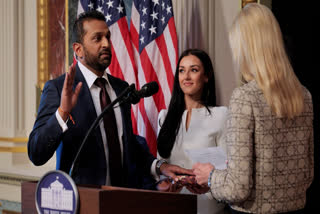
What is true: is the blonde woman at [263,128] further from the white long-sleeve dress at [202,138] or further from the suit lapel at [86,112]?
the white long-sleeve dress at [202,138]

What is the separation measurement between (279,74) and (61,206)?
0.98 meters

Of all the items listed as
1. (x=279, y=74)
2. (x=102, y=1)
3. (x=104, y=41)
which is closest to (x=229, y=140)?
(x=279, y=74)

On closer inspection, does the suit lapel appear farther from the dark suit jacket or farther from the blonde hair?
the blonde hair

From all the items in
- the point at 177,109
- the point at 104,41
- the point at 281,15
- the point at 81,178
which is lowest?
the point at 81,178

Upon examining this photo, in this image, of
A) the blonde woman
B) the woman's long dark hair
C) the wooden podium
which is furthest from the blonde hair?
the woman's long dark hair

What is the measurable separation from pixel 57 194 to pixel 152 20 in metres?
2.36

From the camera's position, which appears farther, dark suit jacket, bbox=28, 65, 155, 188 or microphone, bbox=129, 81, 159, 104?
dark suit jacket, bbox=28, 65, 155, 188

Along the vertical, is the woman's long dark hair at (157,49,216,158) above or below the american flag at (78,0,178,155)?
below

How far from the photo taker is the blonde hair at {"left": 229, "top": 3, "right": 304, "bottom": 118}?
1.50m

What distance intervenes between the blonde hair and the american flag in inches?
69.9

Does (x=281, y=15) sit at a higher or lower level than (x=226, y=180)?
higher

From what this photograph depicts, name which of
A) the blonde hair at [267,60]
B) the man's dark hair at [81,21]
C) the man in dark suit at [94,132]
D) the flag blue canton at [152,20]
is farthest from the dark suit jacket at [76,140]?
the flag blue canton at [152,20]

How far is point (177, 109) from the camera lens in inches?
114

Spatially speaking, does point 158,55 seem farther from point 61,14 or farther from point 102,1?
point 61,14
